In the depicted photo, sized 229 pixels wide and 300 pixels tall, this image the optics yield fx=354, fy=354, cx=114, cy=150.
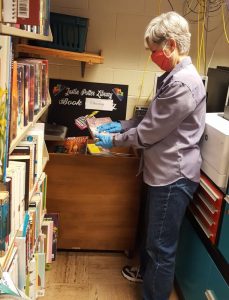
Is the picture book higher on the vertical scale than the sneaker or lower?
Answer: higher

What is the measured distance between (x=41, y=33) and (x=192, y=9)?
4.19ft

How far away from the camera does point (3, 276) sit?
1.07 meters

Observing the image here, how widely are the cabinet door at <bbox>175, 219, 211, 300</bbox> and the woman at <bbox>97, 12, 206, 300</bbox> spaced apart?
0.38 feet

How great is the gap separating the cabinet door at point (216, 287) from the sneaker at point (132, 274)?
0.64 meters

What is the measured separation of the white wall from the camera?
2.46m

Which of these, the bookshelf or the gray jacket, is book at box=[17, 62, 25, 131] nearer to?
the bookshelf

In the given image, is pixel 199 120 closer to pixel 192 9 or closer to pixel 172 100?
pixel 172 100

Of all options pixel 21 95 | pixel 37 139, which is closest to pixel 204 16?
pixel 37 139

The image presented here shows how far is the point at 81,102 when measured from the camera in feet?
8.62

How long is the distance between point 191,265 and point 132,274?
50 centimetres

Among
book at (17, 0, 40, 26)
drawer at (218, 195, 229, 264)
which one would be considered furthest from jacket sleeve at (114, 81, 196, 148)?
book at (17, 0, 40, 26)

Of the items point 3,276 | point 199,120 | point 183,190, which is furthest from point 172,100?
point 3,276

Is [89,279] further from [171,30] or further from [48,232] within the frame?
[171,30]

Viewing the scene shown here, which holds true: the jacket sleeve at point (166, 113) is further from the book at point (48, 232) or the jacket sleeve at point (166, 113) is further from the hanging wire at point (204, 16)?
the hanging wire at point (204, 16)
